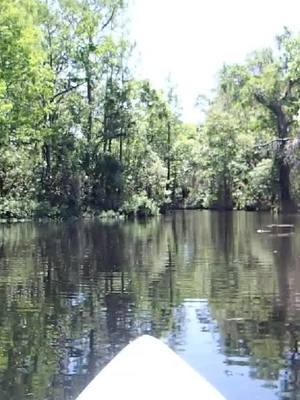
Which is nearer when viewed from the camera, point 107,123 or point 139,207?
point 139,207

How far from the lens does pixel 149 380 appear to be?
2.87m

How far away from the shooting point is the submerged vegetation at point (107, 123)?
37.2m

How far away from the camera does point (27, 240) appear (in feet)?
80.0

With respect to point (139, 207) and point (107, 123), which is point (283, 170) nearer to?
point (139, 207)

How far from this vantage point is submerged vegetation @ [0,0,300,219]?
3722cm

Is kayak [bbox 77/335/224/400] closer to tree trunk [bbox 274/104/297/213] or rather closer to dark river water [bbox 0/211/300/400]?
dark river water [bbox 0/211/300/400]

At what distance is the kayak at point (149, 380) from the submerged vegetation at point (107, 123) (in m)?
26.3

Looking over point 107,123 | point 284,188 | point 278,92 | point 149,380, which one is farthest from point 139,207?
point 149,380

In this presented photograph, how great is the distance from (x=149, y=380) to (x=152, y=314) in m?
7.55

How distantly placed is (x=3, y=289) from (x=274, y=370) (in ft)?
22.0

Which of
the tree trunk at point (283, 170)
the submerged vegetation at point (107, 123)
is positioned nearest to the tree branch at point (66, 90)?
the submerged vegetation at point (107, 123)

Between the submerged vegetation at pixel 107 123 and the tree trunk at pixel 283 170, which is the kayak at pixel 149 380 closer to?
the submerged vegetation at pixel 107 123

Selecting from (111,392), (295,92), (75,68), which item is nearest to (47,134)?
(75,68)

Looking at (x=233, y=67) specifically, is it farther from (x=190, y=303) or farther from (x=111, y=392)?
(x=111, y=392)
